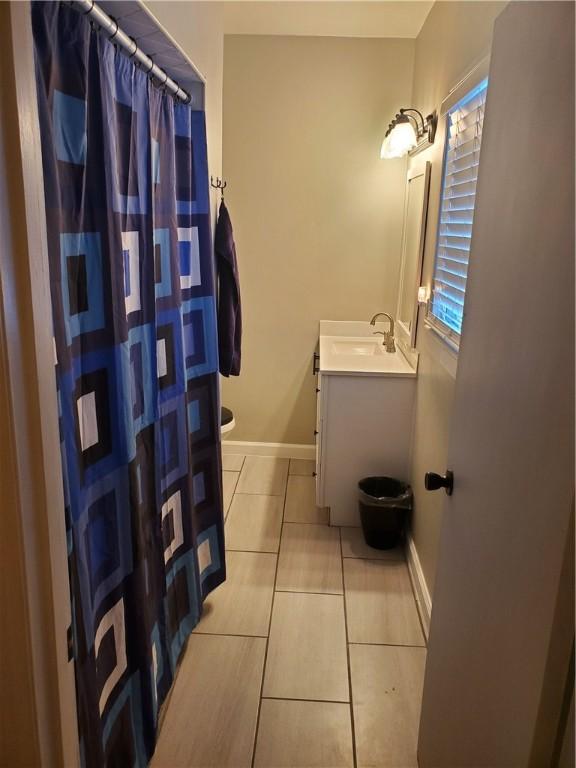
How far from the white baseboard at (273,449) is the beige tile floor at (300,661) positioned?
0.96 m

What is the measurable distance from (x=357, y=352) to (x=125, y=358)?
2382mm

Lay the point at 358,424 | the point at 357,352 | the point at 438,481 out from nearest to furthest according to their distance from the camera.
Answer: the point at 438,481 < the point at 358,424 < the point at 357,352

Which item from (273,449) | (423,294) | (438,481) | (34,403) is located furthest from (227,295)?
(34,403)

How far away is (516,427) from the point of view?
106cm

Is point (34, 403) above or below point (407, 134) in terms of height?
below

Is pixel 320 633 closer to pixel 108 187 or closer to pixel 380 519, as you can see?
pixel 380 519

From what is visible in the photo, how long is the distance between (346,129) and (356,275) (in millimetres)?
917

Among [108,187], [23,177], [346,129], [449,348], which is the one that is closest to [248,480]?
[449,348]

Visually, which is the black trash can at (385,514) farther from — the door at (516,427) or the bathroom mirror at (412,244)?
the door at (516,427)

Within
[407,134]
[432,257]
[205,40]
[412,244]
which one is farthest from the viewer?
[412,244]

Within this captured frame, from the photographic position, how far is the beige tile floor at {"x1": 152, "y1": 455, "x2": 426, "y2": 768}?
1820 mm

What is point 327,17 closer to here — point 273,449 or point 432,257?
point 432,257

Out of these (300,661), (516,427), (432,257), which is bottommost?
(300,661)

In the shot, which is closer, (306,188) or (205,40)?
(205,40)
